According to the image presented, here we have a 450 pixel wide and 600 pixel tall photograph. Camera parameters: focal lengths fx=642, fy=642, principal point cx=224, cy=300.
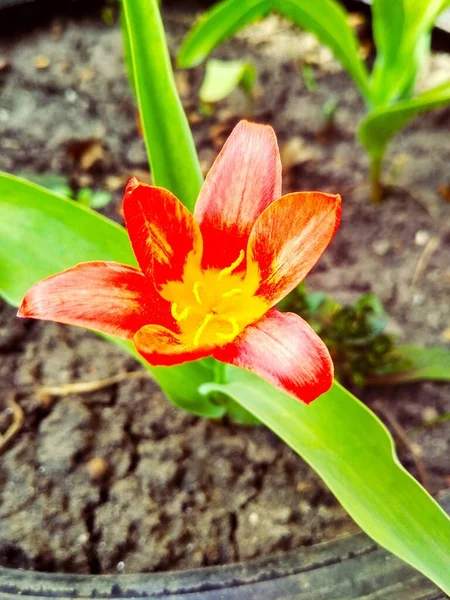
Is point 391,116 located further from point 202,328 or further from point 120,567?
point 120,567

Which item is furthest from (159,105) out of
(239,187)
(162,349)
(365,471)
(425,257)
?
(425,257)

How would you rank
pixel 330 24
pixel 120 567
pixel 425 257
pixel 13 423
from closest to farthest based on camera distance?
pixel 120 567 → pixel 13 423 → pixel 330 24 → pixel 425 257

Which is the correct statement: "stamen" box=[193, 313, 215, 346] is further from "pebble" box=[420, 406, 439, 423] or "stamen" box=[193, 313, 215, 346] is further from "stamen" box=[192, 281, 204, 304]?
"pebble" box=[420, 406, 439, 423]

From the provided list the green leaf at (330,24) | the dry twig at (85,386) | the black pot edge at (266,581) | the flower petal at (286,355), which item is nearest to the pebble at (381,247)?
the green leaf at (330,24)

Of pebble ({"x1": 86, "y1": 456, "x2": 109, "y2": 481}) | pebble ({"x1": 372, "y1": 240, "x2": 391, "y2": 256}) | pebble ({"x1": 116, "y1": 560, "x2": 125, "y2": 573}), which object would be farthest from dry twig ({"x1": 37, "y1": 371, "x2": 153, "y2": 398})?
pebble ({"x1": 372, "y1": 240, "x2": 391, "y2": 256})

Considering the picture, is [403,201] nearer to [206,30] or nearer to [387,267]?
[387,267]

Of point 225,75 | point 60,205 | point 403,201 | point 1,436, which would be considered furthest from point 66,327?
point 403,201
